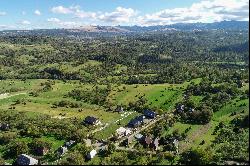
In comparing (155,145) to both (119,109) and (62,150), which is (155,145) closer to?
(62,150)

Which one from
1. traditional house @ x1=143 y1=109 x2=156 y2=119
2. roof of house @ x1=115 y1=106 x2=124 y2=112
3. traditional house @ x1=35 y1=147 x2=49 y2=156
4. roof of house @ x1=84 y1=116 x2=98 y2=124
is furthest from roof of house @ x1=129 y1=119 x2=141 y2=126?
traditional house @ x1=35 y1=147 x2=49 y2=156

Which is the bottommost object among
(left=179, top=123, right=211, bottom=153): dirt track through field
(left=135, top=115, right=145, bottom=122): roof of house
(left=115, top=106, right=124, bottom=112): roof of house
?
(left=179, top=123, right=211, bottom=153): dirt track through field

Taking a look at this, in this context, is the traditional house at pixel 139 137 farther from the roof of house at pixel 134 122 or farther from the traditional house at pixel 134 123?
the roof of house at pixel 134 122

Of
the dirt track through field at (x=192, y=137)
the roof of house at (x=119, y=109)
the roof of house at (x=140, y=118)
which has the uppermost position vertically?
the roof of house at (x=140, y=118)

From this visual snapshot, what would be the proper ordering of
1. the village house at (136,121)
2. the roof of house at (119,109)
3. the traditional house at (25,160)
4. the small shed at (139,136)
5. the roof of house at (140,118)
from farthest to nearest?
1. the roof of house at (119,109)
2. the roof of house at (140,118)
3. the village house at (136,121)
4. the small shed at (139,136)
5. the traditional house at (25,160)

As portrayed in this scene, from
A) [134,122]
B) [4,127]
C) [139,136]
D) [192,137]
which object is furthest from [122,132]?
[4,127]

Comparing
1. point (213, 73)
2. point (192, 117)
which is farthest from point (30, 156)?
point (213, 73)

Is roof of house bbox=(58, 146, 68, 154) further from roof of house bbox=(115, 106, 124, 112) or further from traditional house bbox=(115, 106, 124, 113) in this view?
roof of house bbox=(115, 106, 124, 112)

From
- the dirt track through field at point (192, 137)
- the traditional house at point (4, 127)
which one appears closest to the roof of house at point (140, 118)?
the dirt track through field at point (192, 137)

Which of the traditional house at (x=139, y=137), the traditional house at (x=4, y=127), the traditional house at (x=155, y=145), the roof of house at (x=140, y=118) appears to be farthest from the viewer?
the roof of house at (x=140, y=118)
